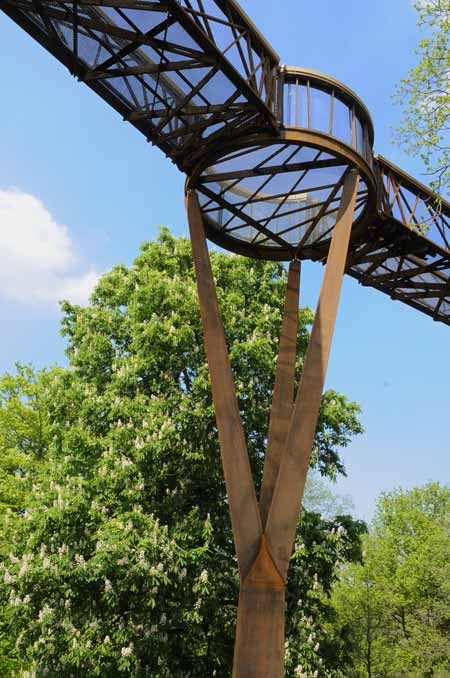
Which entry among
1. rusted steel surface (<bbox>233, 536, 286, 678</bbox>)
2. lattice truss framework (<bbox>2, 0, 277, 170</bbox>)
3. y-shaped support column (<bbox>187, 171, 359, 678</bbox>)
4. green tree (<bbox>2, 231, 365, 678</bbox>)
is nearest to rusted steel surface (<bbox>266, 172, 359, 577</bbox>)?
y-shaped support column (<bbox>187, 171, 359, 678</bbox>)

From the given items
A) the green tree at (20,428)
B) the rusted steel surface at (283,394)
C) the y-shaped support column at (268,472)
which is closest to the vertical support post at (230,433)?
the y-shaped support column at (268,472)

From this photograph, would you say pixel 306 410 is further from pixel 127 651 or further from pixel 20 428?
pixel 20 428

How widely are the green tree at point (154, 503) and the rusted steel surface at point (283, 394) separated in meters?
4.58

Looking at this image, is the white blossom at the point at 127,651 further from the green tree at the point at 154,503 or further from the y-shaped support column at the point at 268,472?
the y-shaped support column at the point at 268,472

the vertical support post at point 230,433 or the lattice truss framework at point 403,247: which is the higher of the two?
the lattice truss framework at point 403,247

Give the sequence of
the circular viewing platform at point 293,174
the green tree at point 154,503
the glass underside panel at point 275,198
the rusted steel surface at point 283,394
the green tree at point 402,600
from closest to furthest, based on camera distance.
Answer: the rusted steel surface at point 283,394
the circular viewing platform at point 293,174
the glass underside panel at point 275,198
the green tree at point 154,503
the green tree at point 402,600

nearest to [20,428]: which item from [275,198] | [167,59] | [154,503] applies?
[154,503]

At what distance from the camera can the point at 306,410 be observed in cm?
869

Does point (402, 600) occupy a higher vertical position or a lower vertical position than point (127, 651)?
higher

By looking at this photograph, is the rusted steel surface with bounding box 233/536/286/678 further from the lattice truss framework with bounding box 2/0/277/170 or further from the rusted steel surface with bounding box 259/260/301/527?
the lattice truss framework with bounding box 2/0/277/170

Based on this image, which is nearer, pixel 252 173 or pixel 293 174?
pixel 252 173

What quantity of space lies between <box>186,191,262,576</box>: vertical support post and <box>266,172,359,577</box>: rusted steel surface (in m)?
0.30

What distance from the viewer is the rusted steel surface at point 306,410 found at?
26.3 feet

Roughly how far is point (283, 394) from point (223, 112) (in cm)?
487
